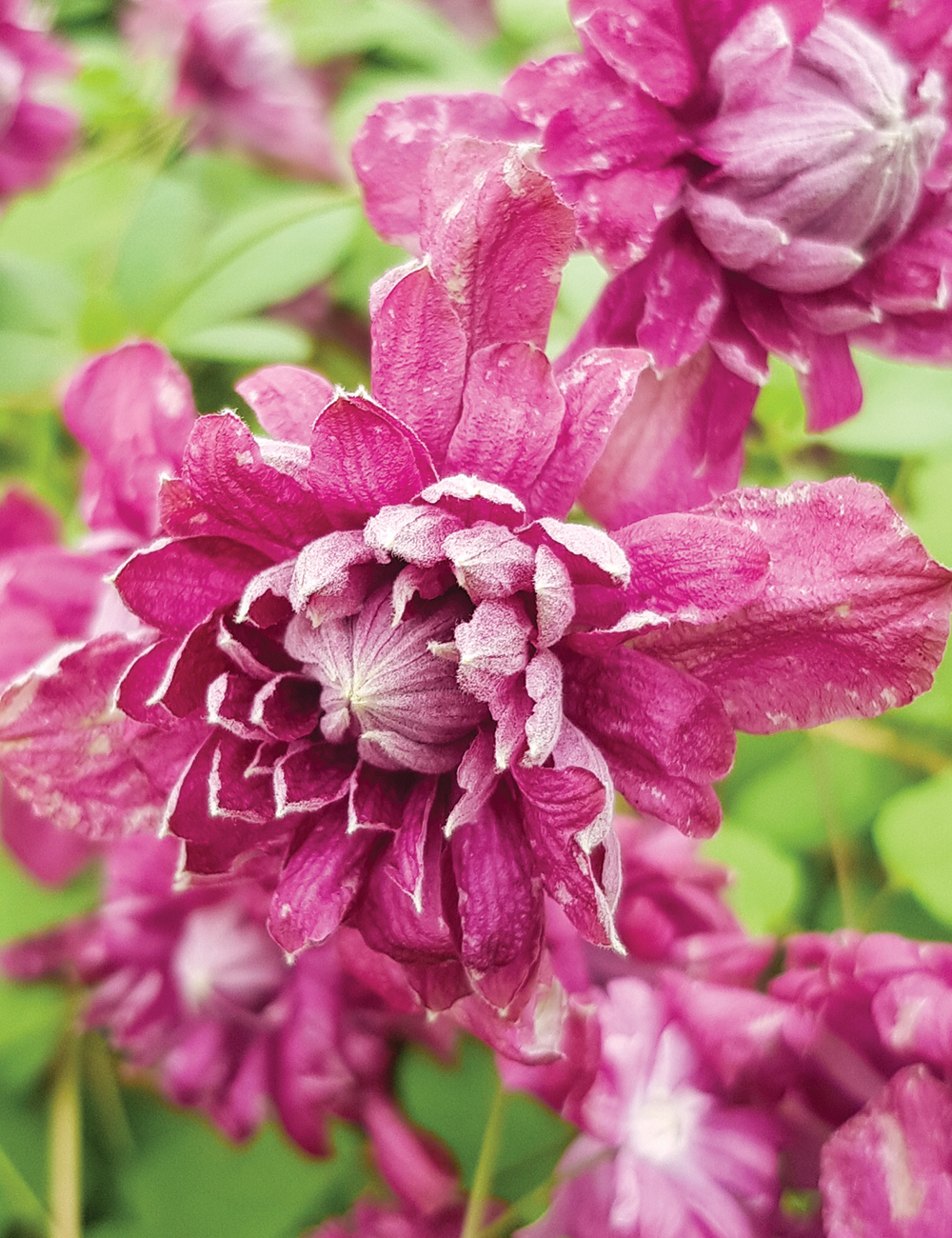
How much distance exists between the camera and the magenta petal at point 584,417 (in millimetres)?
443

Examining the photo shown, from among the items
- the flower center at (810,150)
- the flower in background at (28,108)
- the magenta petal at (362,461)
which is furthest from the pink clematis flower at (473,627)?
the flower in background at (28,108)

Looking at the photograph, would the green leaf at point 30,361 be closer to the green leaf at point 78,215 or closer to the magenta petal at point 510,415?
the green leaf at point 78,215

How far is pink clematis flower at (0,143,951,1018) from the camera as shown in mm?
412

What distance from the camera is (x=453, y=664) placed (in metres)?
0.43

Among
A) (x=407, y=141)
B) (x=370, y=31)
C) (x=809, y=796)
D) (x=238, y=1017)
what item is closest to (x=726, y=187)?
(x=407, y=141)

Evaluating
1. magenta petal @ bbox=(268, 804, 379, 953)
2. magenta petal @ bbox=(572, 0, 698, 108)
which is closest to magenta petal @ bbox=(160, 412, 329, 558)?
magenta petal @ bbox=(268, 804, 379, 953)

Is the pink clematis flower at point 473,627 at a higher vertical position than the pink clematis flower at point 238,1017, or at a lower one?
higher

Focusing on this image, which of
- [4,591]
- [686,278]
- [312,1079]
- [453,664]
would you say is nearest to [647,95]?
[686,278]

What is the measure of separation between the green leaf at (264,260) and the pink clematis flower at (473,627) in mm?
387

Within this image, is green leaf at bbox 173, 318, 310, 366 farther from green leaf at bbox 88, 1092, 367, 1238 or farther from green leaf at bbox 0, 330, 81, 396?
green leaf at bbox 88, 1092, 367, 1238

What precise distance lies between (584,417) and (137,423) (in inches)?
11.6

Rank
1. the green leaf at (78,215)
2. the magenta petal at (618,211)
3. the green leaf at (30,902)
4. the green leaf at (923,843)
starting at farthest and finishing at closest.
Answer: the green leaf at (78,215) → the green leaf at (30,902) → the green leaf at (923,843) → the magenta petal at (618,211)

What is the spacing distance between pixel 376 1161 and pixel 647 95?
670 mm

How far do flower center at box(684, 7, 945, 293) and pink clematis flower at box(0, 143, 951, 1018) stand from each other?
0.36 ft
